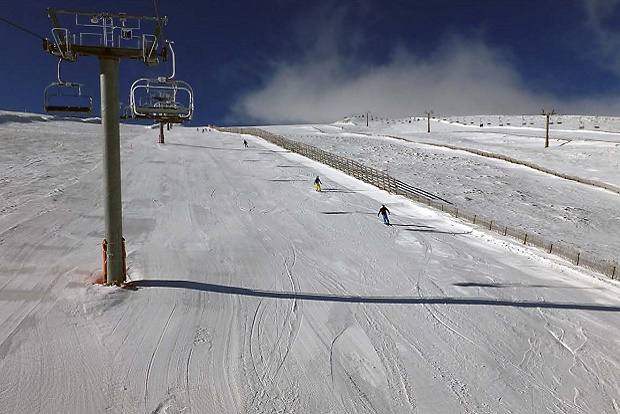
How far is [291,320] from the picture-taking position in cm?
857

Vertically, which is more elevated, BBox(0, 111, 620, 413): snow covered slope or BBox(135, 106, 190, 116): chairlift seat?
BBox(135, 106, 190, 116): chairlift seat

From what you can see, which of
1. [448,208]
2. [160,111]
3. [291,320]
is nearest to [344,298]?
[291,320]

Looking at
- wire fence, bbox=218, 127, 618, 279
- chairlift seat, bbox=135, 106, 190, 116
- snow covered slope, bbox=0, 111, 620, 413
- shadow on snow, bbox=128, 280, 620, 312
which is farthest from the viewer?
wire fence, bbox=218, 127, 618, 279

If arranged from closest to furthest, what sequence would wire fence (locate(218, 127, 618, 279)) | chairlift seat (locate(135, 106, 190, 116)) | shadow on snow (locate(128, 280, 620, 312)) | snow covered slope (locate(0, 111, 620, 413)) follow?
1. snow covered slope (locate(0, 111, 620, 413))
2. chairlift seat (locate(135, 106, 190, 116))
3. shadow on snow (locate(128, 280, 620, 312))
4. wire fence (locate(218, 127, 618, 279))

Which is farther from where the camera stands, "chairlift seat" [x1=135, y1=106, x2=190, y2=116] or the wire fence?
the wire fence

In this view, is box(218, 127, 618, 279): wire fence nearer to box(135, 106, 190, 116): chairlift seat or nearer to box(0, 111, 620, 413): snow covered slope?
box(0, 111, 620, 413): snow covered slope

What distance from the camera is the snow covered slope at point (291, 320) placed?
6359 mm

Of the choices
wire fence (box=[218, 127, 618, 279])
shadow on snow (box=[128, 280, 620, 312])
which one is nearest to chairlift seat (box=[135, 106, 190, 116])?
shadow on snow (box=[128, 280, 620, 312])

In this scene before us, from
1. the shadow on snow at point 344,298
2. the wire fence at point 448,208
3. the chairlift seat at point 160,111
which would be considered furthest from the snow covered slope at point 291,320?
the chairlift seat at point 160,111

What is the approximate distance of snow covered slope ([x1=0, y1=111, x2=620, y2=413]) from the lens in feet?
20.9

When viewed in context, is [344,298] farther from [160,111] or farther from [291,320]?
[160,111]

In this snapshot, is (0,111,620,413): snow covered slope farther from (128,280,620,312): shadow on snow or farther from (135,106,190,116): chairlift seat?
(135,106,190,116): chairlift seat

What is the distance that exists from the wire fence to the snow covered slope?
3.50 feet

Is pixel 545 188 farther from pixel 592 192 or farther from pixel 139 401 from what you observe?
pixel 139 401
